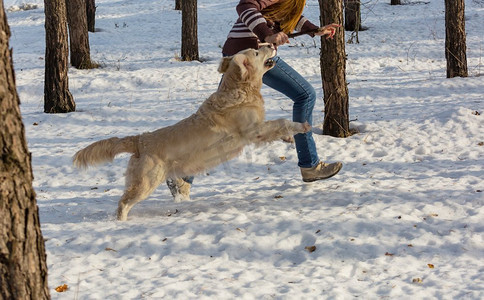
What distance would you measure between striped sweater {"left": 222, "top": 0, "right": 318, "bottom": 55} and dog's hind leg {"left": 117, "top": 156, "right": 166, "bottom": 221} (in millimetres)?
1432

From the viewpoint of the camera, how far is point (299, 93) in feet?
17.9

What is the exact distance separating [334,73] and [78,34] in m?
8.10

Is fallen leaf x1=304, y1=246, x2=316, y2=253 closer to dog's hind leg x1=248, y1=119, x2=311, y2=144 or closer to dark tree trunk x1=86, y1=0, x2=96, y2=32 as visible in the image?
dog's hind leg x1=248, y1=119, x2=311, y2=144

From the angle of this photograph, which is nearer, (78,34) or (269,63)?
(269,63)

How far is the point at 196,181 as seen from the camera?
668 cm

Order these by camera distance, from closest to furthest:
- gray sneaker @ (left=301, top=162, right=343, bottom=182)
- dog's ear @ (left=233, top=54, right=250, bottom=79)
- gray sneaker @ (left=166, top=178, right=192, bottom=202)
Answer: dog's ear @ (left=233, top=54, right=250, bottom=79) → gray sneaker @ (left=166, top=178, right=192, bottom=202) → gray sneaker @ (left=301, top=162, right=343, bottom=182)

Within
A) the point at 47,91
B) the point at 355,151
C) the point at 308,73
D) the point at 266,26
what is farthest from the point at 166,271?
Answer: the point at 308,73

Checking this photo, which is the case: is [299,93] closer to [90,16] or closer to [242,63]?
[242,63]

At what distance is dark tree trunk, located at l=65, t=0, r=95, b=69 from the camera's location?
42.5 feet

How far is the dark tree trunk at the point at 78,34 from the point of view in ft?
42.5

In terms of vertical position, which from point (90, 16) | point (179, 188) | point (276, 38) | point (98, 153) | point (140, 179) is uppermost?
point (90, 16)

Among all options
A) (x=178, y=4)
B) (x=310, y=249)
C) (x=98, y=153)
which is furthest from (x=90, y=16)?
(x=310, y=249)

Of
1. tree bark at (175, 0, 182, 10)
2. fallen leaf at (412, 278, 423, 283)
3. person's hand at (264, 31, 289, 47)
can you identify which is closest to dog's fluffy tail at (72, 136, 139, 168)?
person's hand at (264, 31, 289, 47)

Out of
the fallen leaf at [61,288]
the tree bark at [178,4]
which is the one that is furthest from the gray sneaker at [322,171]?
the tree bark at [178,4]
